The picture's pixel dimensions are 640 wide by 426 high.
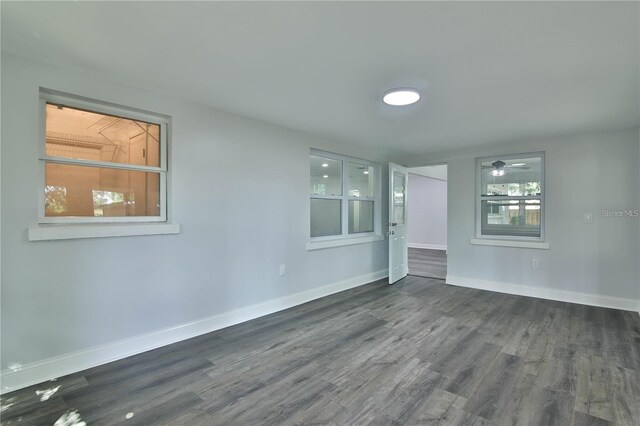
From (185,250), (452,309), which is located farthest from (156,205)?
(452,309)

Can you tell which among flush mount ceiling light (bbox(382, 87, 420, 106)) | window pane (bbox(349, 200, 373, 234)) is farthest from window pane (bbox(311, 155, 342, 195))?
flush mount ceiling light (bbox(382, 87, 420, 106))

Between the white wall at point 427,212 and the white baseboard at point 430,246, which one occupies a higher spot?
the white wall at point 427,212

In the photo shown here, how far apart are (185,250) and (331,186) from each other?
2.41 m

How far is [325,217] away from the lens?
178 inches

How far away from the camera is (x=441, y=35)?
1.80m

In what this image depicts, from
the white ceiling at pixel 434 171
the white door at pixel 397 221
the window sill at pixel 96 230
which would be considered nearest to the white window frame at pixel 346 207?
the white door at pixel 397 221

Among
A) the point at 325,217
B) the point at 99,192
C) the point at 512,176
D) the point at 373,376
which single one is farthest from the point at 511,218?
the point at 99,192

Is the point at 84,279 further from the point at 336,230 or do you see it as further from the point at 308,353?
the point at 336,230

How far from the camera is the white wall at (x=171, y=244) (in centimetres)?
209

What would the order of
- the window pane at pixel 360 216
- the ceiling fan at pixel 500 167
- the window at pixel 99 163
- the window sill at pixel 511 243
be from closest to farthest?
the window at pixel 99 163 < the window sill at pixel 511 243 < the ceiling fan at pixel 500 167 < the window pane at pixel 360 216

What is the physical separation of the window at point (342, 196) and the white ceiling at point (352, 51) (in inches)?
54.2

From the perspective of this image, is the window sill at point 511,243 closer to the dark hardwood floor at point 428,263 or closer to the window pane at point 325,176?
the dark hardwood floor at point 428,263

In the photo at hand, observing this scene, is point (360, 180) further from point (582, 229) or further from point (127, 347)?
point (127, 347)

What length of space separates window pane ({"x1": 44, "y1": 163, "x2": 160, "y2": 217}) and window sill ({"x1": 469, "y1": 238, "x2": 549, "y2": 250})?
4553mm
